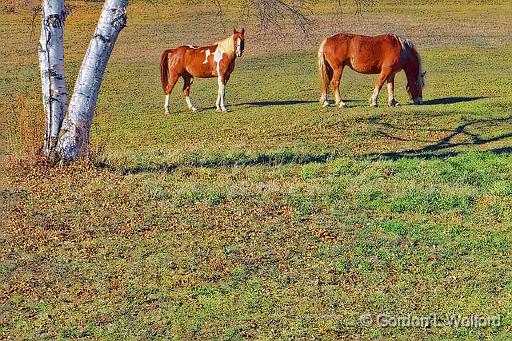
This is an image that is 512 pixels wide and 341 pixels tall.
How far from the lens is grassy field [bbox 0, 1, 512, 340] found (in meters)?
8.10

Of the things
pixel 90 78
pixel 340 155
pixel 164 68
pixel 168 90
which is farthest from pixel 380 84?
pixel 90 78

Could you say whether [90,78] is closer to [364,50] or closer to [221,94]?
[221,94]

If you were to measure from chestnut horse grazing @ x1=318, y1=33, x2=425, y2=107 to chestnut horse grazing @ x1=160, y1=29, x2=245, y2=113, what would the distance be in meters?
2.12

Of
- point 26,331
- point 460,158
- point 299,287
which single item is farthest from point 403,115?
point 26,331

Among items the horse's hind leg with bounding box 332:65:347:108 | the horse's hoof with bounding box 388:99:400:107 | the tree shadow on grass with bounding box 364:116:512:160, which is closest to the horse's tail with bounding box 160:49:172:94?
the horse's hind leg with bounding box 332:65:347:108

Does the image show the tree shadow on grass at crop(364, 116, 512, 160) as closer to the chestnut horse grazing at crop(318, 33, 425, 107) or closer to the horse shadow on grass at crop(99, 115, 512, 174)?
the horse shadow on grass at crop(99, 115, 512, 174)

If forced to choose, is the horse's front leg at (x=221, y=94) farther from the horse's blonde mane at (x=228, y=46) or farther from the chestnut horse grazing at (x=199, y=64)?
the horse's blonde mane at (x=228, y=46)

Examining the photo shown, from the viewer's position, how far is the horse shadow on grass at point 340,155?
1358 cm

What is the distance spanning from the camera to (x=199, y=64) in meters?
21.4

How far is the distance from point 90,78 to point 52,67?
0.58 metres

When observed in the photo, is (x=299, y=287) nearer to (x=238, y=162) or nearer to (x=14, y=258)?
(x=14, y=258)

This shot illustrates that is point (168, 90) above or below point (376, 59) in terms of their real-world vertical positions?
below

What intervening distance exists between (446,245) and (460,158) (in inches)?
193

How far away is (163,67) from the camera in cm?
2139
